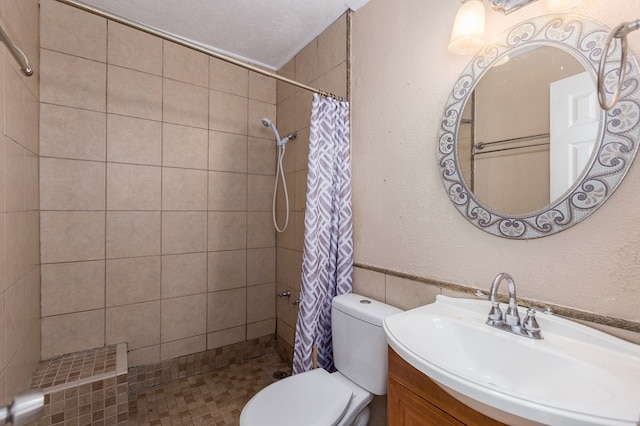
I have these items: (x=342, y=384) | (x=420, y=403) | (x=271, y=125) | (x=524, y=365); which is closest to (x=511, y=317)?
(x=524, y=365)

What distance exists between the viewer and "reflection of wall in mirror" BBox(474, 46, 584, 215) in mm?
945

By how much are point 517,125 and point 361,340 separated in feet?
3.51

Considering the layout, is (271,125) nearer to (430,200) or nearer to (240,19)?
(240,19)

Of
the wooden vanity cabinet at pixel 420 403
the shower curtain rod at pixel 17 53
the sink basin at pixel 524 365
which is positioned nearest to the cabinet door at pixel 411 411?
the wooden vanity cabinet at pixel 420 403

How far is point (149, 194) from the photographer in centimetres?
194

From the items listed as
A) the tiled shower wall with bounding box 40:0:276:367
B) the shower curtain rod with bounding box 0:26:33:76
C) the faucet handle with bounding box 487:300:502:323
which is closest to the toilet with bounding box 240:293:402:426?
the faucet handle with bounding box 487:300:502:323

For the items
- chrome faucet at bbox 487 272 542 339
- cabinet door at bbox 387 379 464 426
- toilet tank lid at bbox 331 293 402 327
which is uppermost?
chrome faucet at bbox 487 272 542 339

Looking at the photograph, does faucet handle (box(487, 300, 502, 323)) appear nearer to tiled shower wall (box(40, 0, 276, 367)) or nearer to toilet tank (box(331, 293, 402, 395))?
toilet tank (box(331, 293, 402, 395))

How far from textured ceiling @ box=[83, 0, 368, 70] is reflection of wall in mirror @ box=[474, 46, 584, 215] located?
1.01 metres

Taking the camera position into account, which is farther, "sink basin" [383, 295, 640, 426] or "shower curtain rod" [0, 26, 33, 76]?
"shower curtain rod" [0, 26, 33, 76]

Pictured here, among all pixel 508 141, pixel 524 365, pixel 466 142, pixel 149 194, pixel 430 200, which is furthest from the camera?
pixel 149 194

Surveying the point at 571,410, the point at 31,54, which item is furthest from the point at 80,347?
the point at 571,410

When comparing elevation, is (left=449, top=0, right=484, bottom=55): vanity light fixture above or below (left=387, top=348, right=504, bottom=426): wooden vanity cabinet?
above

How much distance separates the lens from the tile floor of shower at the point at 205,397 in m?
1.69
